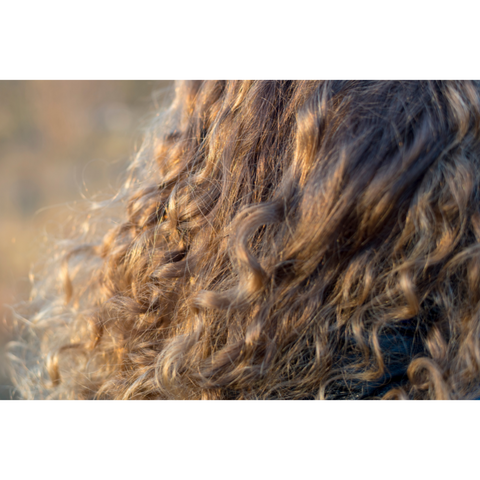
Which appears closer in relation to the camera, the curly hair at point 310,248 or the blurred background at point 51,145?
the curly hair at point 310,248

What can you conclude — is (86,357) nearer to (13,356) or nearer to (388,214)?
(13,356)

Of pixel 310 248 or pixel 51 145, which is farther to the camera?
pixel 51 145

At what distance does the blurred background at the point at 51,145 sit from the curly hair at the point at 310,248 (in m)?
0.68

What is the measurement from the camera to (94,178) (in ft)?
5.14

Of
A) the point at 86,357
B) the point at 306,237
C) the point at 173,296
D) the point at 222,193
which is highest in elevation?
the point at 222,193

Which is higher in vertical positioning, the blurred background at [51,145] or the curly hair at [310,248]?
the blurred background at [51,145]

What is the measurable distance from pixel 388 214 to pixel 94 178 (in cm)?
131

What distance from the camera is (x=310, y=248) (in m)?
0.76

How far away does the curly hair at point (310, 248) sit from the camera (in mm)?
749

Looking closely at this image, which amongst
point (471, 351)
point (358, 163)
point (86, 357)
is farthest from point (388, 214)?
point (86, 357)

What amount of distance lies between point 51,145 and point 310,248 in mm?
1659

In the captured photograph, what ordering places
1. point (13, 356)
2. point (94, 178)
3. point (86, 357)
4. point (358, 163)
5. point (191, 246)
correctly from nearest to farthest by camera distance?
point (358, 163) → point (191, 246) → point (86, 357) → point (13, 356) → point (94, 178)

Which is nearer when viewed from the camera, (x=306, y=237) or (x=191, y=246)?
(x=306, y=237)

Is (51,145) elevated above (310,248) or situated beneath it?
elevated above
